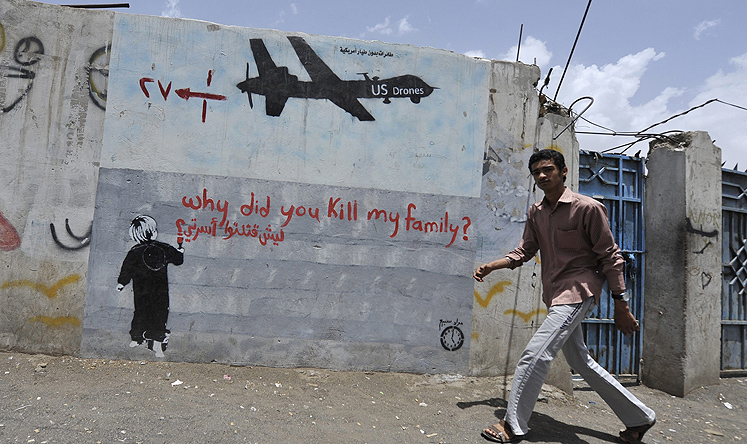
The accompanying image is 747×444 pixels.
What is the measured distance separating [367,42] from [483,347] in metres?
2.76

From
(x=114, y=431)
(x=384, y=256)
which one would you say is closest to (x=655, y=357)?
(x=384, y=256)

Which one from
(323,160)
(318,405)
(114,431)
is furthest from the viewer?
(323,160)

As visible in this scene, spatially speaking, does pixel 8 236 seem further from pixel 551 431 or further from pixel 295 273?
pixel 551 431

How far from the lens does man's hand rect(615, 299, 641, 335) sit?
2.70m

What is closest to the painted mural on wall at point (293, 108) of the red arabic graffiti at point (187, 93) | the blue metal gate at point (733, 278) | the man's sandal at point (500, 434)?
the red arabic graffiti at point (187, 93)

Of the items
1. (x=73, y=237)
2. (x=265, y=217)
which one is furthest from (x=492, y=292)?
(x=73, y=237)

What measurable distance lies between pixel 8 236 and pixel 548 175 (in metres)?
4.00

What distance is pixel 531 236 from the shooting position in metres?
3.17

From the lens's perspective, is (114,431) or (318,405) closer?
(114,431)

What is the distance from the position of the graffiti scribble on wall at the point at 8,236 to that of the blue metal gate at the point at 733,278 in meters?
6.51

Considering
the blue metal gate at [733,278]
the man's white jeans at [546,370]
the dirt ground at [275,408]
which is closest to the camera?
the dirt ground at [275,408]

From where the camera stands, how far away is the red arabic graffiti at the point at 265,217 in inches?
142

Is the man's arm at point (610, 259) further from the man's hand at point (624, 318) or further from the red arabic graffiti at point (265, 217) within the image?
the red arabic graffiti at point (265, 217)

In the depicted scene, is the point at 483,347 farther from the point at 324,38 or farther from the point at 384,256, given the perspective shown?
the point at 324,38
